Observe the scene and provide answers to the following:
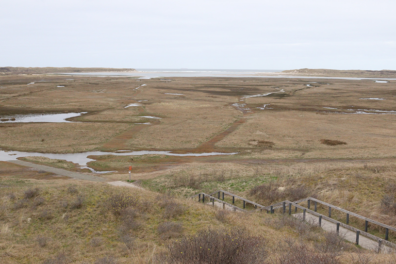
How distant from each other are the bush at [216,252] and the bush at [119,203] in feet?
14.9

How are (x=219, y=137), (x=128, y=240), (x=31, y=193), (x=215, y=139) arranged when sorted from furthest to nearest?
(x=219, y=137)
(x=215, y=139)
(x=31, y=193)
(x=128, y=240)

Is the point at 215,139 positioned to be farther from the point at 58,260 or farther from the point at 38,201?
the point at 58,260

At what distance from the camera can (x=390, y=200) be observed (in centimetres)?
1306

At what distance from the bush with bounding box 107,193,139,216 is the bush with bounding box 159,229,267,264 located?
179 inches

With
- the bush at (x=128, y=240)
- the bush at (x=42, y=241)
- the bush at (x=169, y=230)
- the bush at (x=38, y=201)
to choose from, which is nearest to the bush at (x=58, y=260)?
the bush at (x=42, y=241)

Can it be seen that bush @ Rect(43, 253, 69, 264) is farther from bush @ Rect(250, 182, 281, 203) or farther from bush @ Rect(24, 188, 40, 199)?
bush @ Rect(250, 182, 281, 203)

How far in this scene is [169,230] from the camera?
11.1m

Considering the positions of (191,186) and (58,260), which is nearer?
(58,260)

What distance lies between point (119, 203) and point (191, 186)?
327 inches

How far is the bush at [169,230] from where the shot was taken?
35.4 feet

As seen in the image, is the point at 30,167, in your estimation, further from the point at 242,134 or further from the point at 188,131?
the point at 242,134

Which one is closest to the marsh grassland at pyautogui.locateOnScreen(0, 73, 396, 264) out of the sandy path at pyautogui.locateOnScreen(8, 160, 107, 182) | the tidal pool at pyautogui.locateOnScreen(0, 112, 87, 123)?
the sandy path at pyautogui.locateOnScreen(8, 160, 107, 182)

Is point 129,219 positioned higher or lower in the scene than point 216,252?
lower

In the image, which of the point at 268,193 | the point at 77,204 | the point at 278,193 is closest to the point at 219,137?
the point at 268,193
